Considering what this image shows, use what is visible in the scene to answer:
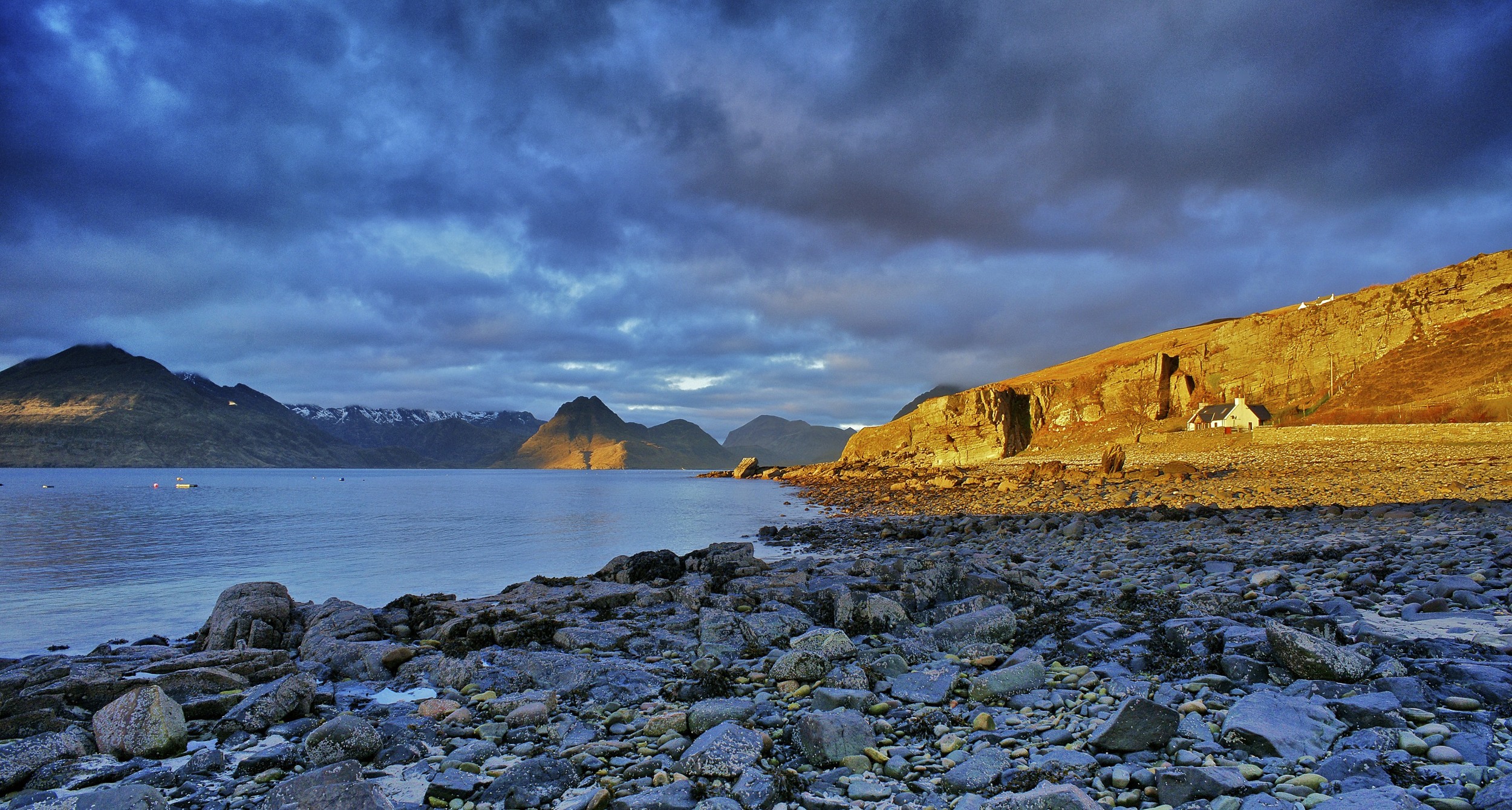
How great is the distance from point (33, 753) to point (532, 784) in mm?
4030

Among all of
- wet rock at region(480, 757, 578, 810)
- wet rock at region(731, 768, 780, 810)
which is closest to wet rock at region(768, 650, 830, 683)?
wet rock at region(731, 768, 780, 810)

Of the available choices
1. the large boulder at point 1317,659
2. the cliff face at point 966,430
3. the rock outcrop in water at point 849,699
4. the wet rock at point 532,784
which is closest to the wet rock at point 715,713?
the rock outcrop in water at point 849,699

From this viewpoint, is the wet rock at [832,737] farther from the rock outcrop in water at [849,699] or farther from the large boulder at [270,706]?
the large boulder at [270,706]

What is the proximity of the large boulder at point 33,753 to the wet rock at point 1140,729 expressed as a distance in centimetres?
737

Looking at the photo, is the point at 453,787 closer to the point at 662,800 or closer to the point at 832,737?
the point at 662,800

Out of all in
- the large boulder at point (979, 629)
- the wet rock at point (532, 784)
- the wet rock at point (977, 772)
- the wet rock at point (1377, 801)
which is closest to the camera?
the wet rock at point (1377, 801)

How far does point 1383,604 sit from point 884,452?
92.2 meters

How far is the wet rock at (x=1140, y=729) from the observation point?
3.79m

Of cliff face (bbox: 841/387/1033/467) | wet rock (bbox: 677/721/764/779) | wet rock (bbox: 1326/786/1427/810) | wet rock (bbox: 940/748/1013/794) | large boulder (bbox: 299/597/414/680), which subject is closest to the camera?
wet rock (bbox: 1326/786/1427/810)

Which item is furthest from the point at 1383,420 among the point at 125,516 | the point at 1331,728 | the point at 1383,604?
the point at 125,516

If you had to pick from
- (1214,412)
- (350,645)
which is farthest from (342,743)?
(1214,412)

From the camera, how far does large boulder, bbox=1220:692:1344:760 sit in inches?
138

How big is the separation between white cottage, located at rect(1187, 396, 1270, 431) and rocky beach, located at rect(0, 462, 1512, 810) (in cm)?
5029

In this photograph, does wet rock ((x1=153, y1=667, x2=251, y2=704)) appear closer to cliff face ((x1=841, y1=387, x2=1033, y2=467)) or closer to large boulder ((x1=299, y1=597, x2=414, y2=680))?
large boulder ((x1=299, y1=597, x2=414, y2=680))
